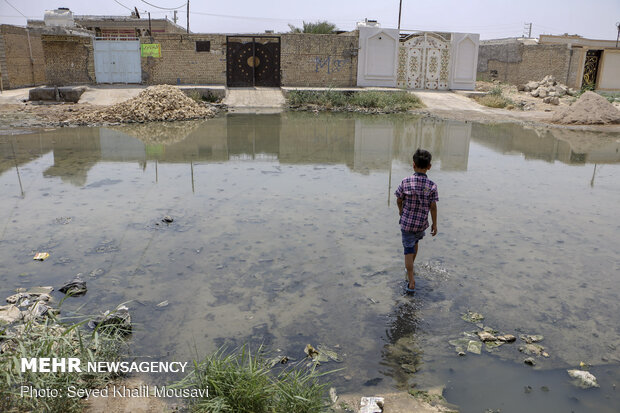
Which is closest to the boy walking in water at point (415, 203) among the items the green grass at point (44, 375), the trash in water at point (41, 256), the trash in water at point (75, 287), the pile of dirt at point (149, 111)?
the green grass at point (44, 375)

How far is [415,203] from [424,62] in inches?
902

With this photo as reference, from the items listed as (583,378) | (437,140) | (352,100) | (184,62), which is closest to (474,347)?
(583,378)

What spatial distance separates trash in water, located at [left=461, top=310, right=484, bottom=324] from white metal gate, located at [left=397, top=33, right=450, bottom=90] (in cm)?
2251

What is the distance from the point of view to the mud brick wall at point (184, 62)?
22.5m

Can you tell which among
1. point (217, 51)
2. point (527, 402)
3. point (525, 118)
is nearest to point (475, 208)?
point (527, 402)

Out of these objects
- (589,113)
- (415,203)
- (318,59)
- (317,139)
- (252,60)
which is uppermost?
(318,59)

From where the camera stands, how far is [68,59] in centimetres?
2167

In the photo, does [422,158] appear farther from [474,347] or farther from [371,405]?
[371,405]

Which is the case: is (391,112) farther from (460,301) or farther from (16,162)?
(460,301)

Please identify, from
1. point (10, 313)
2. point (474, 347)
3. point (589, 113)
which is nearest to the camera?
point (474, 347)

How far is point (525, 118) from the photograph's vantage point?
17.7 meters

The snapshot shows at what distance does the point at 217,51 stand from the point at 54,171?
640 inches

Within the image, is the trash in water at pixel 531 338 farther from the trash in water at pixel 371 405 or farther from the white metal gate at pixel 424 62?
the white metal gate at pixel 424 62

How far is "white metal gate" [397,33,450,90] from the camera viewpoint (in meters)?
24.9
